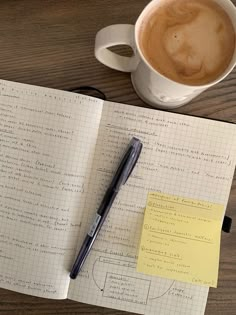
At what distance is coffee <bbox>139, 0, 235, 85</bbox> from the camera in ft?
1.62

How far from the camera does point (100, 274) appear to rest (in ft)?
1.88

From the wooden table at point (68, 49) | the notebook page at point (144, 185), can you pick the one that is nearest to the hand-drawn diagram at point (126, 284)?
the notebook page at point (144, 185)

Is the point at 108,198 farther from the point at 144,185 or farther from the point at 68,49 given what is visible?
the point at 68,49

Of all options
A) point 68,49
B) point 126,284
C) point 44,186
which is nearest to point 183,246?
point 126,284

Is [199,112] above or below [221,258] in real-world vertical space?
above

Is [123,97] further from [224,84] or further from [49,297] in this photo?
[49,297]

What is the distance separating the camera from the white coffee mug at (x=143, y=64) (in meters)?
0.47

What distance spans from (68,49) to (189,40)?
0.18m

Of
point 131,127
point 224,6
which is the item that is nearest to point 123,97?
point 131,127

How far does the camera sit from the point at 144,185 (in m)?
0.58

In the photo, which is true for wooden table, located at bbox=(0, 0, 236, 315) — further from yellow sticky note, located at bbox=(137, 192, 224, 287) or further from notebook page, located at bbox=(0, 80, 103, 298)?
yellow sticky note, located at bbox=(137, 192, 224, 287)

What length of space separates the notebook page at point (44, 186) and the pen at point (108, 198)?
0.02m

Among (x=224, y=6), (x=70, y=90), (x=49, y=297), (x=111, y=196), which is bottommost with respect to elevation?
(x=49, y=297)

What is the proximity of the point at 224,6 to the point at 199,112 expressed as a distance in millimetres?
148
